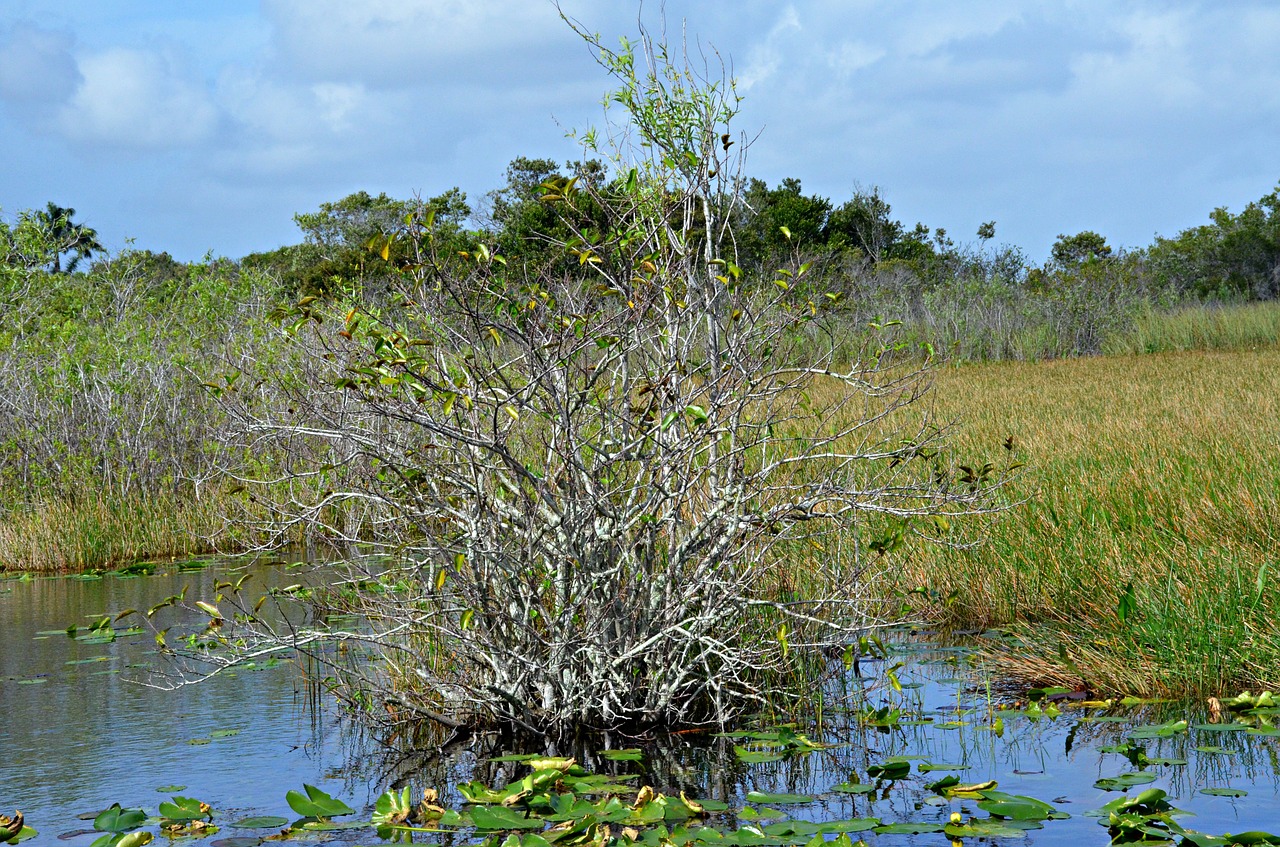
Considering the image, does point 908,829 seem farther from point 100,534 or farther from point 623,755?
point 100,534

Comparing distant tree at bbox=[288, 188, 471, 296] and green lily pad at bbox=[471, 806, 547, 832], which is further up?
distant tree at bbox=[288, 188, 471, 296]

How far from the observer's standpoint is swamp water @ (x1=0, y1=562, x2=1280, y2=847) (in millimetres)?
3957

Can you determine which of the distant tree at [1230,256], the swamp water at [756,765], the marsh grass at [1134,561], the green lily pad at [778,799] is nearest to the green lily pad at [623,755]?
the swamp water at [756,765]

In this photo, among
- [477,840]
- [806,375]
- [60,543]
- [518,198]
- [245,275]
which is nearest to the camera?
[477,840]

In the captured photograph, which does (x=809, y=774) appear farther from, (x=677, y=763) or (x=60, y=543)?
(x=60, y=543)

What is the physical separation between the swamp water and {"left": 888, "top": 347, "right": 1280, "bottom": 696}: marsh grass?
1.02ft

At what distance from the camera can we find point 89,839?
4.04 meters

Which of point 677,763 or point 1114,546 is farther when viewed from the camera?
point 1114,546

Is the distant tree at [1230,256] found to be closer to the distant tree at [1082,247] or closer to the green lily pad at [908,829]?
the distant tree at [1082,247]

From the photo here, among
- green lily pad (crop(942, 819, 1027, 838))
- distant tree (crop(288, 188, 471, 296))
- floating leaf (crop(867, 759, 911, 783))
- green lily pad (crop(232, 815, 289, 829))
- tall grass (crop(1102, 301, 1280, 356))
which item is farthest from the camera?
distant tree (crop(288, 188, 471, 296))

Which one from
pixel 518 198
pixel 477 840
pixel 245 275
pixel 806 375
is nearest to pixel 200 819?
pixel 477 840

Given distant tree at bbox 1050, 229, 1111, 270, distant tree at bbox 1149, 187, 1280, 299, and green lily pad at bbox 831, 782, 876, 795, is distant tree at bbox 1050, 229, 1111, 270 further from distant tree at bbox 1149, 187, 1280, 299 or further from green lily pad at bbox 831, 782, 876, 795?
green lily pad at bbox 831, 782, 876, 795

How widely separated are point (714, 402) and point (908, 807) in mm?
1645

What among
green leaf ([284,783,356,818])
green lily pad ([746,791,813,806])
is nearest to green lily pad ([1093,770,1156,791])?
green lily pad ([746,791,813,806])
